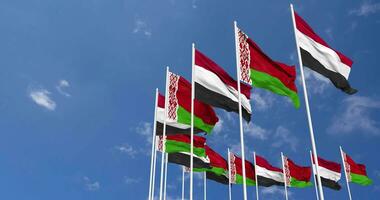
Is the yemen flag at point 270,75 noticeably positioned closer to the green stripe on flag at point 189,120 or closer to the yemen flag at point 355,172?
the green stripe on flag at point 189,120

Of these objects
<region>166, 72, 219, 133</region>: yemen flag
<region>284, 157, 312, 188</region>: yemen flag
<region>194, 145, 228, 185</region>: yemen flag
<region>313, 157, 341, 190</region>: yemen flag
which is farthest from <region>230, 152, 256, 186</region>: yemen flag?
<region>166, 72, 219, 133</region>: yemen flag

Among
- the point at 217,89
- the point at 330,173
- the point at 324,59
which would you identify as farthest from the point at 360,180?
the point at 217,89

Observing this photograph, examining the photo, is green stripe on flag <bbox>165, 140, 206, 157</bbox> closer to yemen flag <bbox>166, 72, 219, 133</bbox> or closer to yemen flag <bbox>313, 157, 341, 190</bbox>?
yemen flag <bbox>166, 72, 219, 133</bbox>

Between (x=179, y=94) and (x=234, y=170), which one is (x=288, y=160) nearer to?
(x=234, y=170)

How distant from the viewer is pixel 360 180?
1511 inches

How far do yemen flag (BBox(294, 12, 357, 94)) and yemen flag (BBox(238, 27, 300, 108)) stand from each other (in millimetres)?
882

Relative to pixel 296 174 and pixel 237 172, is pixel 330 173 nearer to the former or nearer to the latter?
pixel 296 174

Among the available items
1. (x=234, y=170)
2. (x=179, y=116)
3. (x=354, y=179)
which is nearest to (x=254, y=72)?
(x=179, y=116)

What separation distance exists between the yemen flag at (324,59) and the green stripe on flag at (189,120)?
6.58 metres

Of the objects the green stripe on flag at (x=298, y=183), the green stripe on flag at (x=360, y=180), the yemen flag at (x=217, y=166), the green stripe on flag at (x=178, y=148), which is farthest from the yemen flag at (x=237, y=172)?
Result: the green stripe on flag at (x=360, y=180)

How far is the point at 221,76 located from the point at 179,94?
501 centimetres

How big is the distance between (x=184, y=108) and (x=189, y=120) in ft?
2.45

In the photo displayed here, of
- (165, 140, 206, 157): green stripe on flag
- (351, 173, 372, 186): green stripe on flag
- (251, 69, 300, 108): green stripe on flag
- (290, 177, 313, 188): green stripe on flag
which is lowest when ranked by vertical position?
(251, 69, 300, 108): green stripe on flag

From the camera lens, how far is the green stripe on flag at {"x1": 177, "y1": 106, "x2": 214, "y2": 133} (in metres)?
20.9
